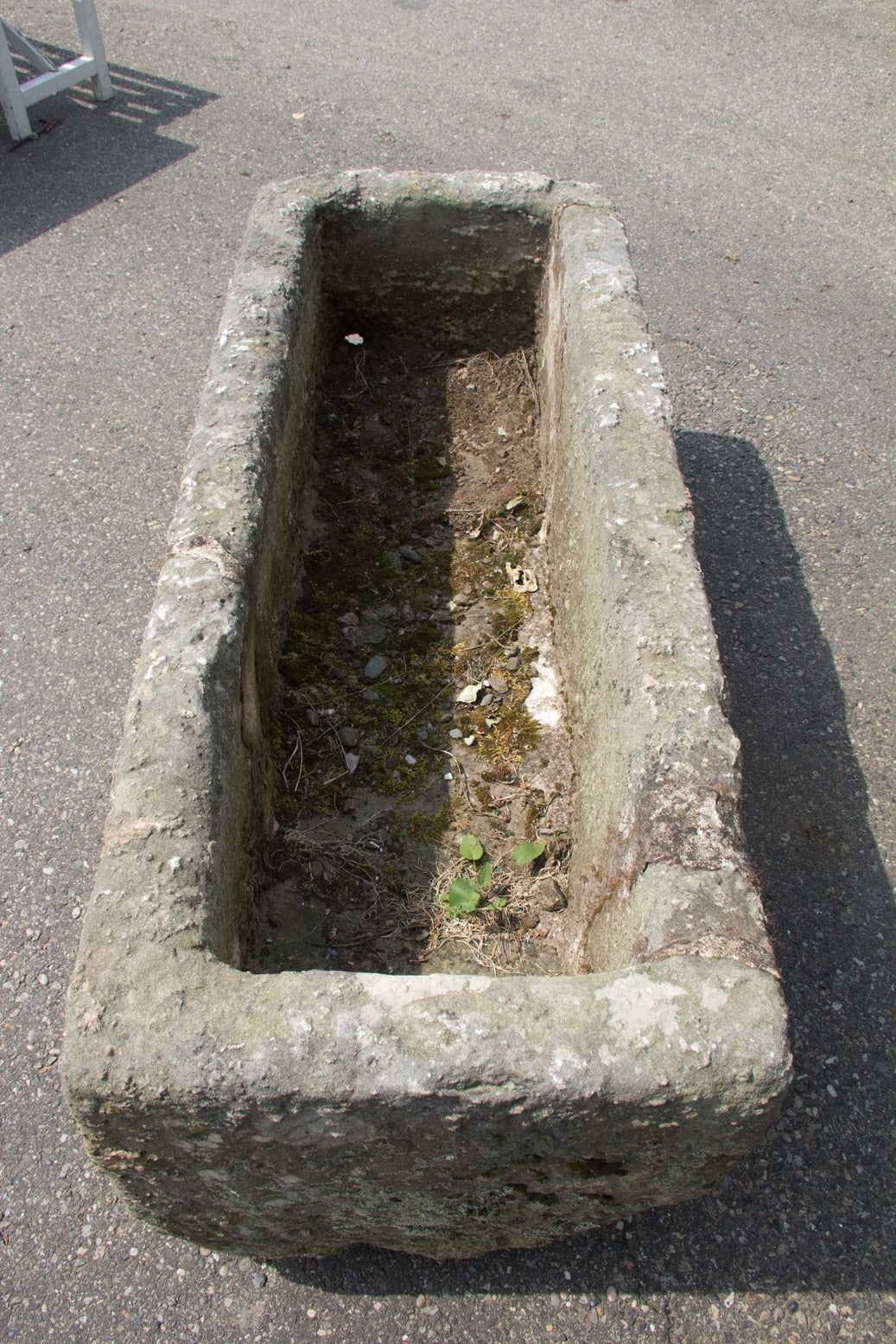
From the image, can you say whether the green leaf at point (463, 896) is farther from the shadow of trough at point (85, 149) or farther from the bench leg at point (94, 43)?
the bench leg at point (94, 43)

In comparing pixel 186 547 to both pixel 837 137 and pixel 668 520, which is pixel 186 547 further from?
pixel 837 137

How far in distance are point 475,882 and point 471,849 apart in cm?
10

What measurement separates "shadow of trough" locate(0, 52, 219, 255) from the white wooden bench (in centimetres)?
11

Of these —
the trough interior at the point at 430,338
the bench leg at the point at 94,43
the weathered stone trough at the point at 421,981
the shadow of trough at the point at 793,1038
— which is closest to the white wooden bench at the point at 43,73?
the bench leg at the point at 94,43

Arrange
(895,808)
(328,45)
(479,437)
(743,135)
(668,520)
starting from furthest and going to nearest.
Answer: (328,45), (743,135), (479,437), (895,808), (668,520)

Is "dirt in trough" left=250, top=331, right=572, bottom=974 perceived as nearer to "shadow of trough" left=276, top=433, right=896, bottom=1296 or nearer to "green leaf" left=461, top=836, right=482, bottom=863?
"green leaf" left=461, top=836, right=482, bottom=863

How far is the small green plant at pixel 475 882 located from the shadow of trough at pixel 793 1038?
567 mm

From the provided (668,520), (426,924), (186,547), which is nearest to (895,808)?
(668,520)

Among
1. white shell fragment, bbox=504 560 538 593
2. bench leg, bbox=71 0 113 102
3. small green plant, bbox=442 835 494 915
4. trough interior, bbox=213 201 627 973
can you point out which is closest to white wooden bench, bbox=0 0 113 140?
bench leg, bbox=71 0 113 102

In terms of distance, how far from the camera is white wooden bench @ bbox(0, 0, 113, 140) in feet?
16.3

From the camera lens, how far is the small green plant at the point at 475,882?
7.55ft

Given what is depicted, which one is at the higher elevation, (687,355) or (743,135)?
(743,135)

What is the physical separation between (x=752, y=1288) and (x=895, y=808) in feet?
4.66

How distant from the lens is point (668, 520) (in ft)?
7.44
